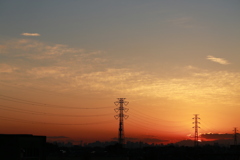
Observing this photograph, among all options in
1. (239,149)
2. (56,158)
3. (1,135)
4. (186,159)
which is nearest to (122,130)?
(56,158)

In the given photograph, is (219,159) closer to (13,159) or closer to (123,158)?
(123,158)

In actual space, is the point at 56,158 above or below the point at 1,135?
below

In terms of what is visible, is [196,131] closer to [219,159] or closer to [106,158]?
[219,159]

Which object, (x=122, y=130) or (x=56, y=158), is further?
(x=122, y=130)

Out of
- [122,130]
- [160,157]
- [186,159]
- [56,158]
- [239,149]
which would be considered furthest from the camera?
[239,149]

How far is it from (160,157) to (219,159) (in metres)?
28.7

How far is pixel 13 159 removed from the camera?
66.7 m

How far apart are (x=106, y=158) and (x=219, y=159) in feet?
220

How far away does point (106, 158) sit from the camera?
103 metres

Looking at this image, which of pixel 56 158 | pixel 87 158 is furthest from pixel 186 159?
pixel 56 158

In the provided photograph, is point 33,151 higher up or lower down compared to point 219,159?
higher up

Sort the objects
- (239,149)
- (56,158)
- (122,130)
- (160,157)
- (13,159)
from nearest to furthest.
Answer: (13,159), (56,158), (122,130), (160,157), (239,149)

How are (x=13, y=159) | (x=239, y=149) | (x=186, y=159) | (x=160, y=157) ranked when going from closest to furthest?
(x=13, y=159), (x=186, y=159), (x=160, y=157), (x=239, y=149)

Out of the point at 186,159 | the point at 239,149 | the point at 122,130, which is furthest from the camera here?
the point at 239,149
